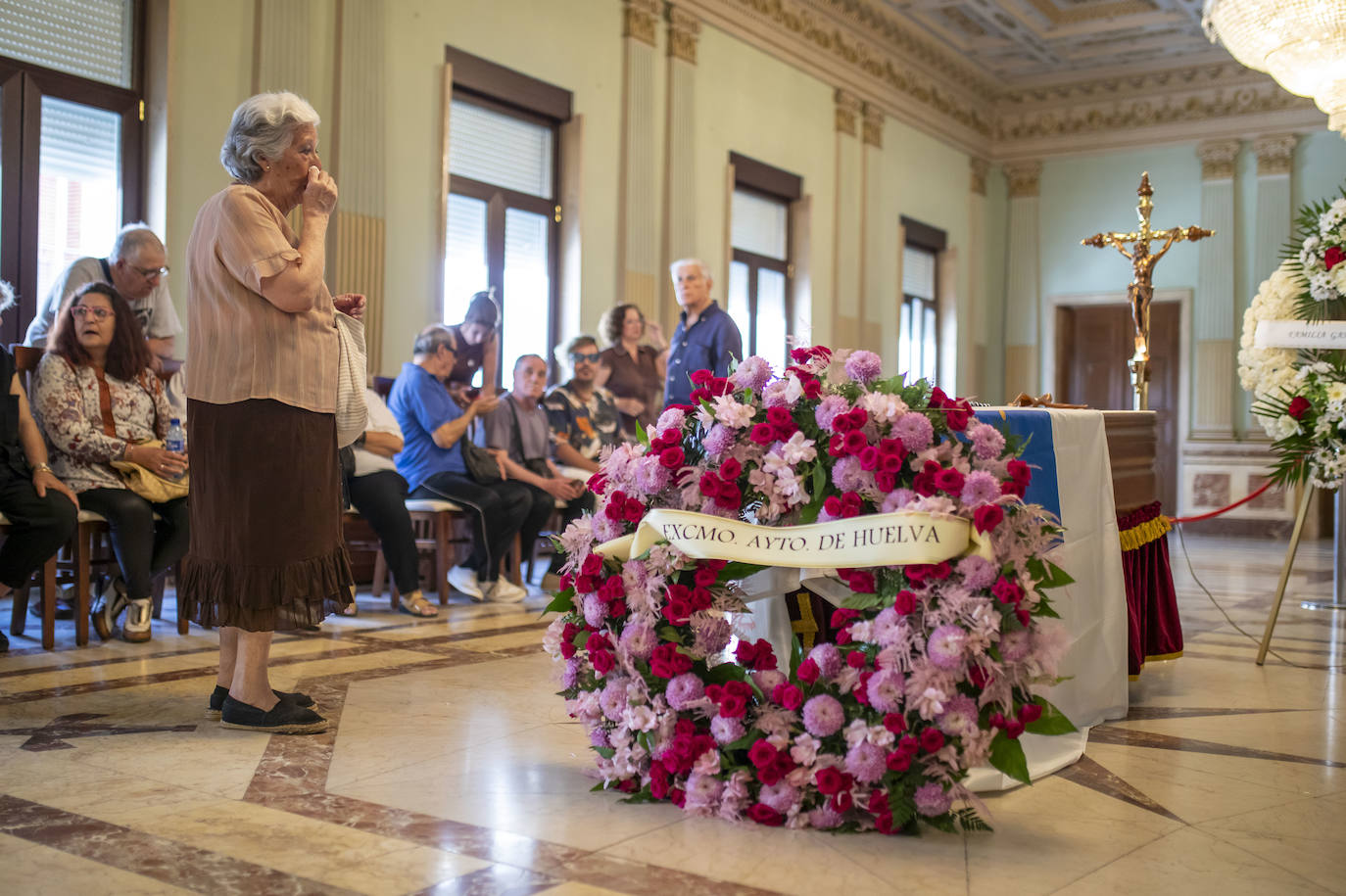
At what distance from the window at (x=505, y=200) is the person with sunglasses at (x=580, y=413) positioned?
162 cm

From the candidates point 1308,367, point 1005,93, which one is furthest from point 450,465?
point 1005,93

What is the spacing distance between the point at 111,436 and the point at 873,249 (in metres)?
8.86

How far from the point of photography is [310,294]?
2996 millimetres

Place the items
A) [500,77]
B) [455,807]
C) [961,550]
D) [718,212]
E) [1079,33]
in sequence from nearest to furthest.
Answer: [961,550], [455,807], [500,77], [718,212], [1079,33]

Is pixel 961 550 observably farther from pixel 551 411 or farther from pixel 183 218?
pixel 183 218

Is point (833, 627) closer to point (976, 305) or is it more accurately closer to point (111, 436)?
point (111, 436)

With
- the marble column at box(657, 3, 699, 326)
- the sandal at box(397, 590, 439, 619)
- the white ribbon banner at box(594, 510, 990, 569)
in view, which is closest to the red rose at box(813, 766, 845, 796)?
the white ribbon banner at box(594, 510, 990, 569)

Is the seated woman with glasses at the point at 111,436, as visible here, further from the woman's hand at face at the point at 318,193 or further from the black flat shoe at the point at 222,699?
the woman's hand at face at the point at 318,193

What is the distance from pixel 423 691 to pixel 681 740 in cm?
143

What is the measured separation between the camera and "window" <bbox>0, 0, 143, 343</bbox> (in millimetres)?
5973

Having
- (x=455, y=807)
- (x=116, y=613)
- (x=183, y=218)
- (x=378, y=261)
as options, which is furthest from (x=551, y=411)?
(x=455, y=807)

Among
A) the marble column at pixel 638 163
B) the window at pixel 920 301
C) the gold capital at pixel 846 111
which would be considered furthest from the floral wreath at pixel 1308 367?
the window at pixel 920 301

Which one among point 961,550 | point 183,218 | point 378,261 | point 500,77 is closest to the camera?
point 961,550

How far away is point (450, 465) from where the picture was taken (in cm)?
587
